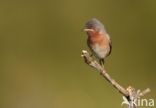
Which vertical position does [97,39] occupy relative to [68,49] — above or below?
above

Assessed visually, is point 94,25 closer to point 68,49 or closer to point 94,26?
point 94,26

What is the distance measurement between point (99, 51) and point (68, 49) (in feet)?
9.25

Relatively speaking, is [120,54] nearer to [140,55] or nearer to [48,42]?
[140,55]

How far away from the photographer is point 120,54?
18.8ft

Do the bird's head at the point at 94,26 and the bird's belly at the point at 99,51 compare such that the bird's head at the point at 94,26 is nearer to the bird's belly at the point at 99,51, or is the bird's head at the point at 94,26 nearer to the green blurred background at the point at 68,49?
the bird's belly at the point at 99,51

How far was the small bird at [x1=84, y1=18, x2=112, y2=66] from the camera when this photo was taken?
8.37ft

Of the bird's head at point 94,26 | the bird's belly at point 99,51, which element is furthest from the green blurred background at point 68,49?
the bird's head at point 94,26

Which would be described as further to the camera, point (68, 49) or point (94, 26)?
point (68, 49)

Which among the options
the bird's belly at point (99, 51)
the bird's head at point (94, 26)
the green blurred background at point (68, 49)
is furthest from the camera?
the green blurred background at point (68, 49)

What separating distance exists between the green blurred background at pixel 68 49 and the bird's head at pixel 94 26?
257 cm

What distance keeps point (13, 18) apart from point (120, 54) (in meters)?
1.04

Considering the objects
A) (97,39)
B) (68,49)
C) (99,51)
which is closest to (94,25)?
(97,39)

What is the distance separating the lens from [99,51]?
2953 millimetres

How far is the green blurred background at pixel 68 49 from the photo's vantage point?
539 cm
